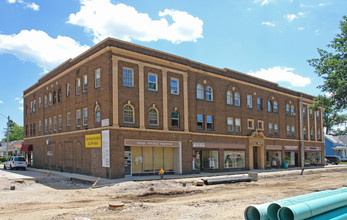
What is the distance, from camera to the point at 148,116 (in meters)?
26.1

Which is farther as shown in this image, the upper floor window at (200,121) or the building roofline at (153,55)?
the upper floor window at (200,121)

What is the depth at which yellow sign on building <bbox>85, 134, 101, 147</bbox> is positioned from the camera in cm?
2469

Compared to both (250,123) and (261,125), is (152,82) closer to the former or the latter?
(250,123)

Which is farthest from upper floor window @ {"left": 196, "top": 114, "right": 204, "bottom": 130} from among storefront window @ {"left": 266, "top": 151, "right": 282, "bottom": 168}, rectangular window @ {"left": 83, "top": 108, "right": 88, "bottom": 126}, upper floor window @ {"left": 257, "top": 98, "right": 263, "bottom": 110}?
storefront window @ {"left": 266, "top": 151, "right": 282, "bottom": 168}

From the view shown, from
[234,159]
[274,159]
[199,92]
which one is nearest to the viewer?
[199,92]

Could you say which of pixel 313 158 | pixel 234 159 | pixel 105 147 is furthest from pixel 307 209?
pixel 313 158

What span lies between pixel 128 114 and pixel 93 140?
3642 millimetres

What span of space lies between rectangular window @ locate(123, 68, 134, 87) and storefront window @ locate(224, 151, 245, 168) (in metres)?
13.7

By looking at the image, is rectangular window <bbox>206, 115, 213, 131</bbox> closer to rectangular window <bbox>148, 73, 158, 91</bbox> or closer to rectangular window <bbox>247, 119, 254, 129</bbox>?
rectangular window <bbox>247, 119, 254, 129</bbox>

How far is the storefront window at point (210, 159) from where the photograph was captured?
1232 inches

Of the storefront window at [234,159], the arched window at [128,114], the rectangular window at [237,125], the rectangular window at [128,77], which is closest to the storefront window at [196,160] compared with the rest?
the storefront window at [234,159]

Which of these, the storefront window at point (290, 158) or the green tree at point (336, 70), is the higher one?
the green tree at point (336, 70)

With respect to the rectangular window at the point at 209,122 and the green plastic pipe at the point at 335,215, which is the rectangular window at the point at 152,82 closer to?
the rectangular window at the point at 209,122

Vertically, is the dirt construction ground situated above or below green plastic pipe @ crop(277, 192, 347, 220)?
below
